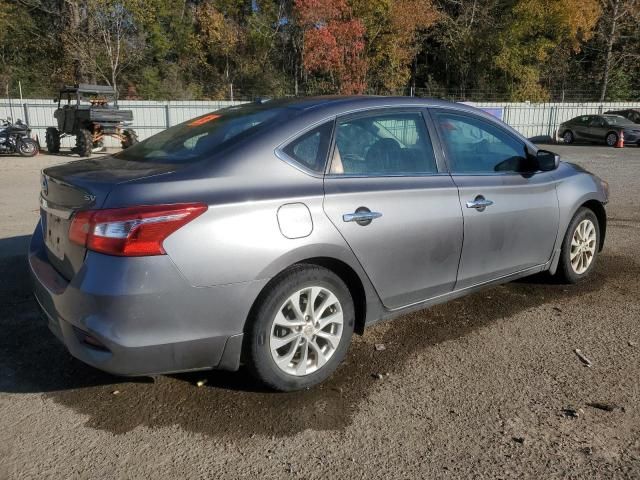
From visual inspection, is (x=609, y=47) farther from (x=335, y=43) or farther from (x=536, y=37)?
(x=335, y=43)

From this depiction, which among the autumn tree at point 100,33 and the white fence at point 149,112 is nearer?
the white fence at point 149,112

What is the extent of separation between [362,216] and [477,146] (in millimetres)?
1400

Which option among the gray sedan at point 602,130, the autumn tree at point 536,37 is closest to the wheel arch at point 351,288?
the gray sedan at point 602,130

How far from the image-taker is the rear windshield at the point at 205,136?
10.3ft

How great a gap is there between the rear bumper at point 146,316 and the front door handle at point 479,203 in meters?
1.66

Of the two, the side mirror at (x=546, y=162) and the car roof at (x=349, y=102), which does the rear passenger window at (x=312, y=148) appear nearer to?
the car roof at (x=349, y=102)

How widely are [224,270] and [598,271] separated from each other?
409 centimetres

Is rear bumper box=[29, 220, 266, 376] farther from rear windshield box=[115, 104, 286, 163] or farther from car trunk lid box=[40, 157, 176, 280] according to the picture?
rear windshield box=[115, 104, 286, 163]

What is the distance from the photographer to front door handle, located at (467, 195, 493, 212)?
380 cm

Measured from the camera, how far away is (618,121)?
24.5 meters

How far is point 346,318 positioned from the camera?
3305 millimetres

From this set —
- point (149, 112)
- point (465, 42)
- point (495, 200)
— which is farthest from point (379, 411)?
point (465, 42)

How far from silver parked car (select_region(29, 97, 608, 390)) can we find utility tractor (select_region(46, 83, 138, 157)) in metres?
14.4

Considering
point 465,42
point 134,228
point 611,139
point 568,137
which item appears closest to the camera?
point 134,228
